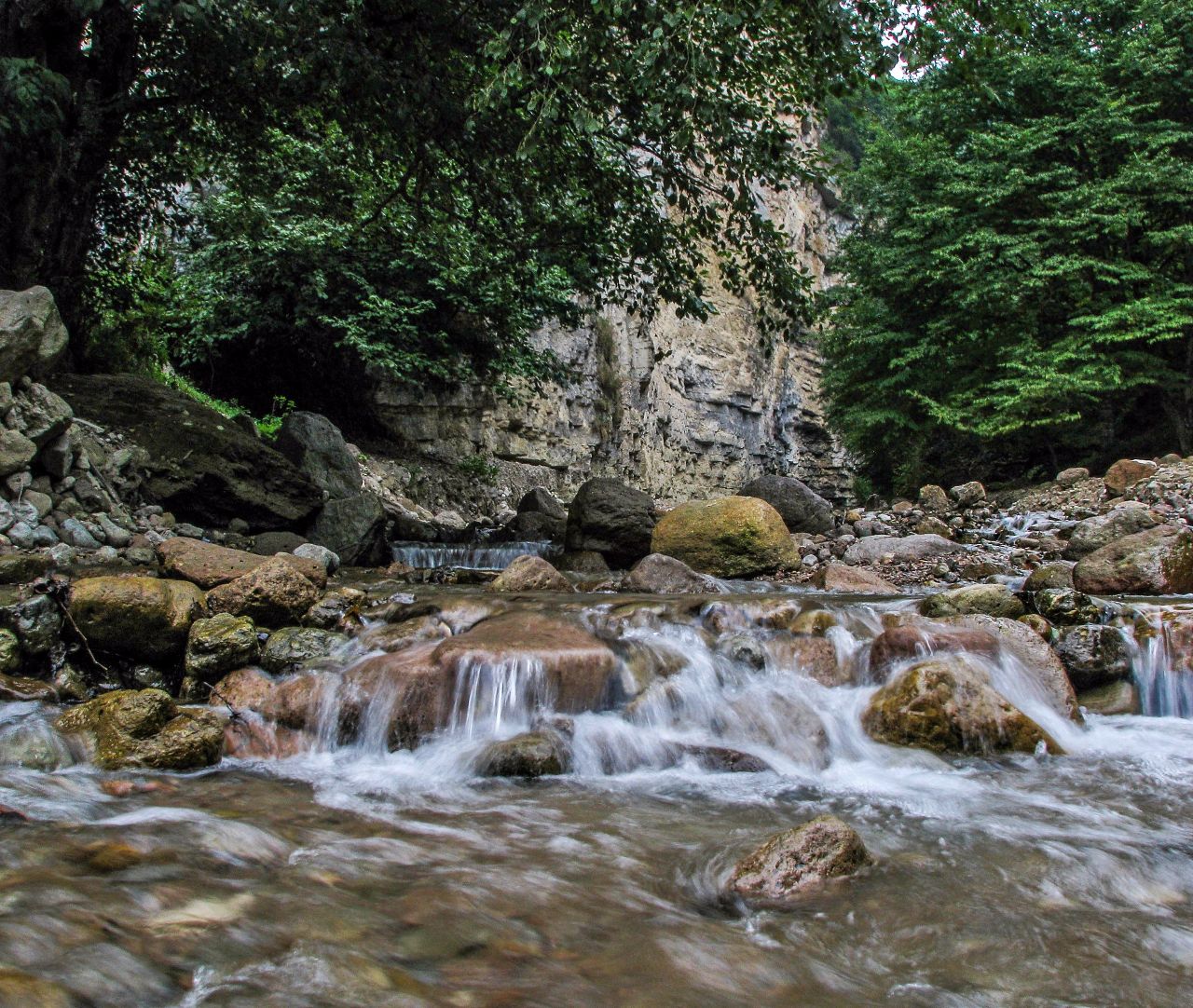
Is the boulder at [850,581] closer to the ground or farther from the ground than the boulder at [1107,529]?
closer to the ground

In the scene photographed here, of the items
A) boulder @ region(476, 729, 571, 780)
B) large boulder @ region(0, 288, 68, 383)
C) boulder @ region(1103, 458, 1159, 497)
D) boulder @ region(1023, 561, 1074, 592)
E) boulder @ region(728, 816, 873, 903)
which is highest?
boulder @ region(1103, 458, 1159, 497)

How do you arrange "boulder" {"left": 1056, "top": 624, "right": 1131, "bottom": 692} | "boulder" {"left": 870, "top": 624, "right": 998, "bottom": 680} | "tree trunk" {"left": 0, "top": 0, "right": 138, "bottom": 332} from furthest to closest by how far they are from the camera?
"tree trunk" {"left": 0, "top": 0, "right": 138, "bottom": 332} < "boulder" {"left": 1056, "top": 624, "right": 1131, "bottom": 692} < "boulder" {"left": 870, "top": 624, "right": 998, "bottom": 680}

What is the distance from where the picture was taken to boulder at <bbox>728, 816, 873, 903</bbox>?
8.70 feet

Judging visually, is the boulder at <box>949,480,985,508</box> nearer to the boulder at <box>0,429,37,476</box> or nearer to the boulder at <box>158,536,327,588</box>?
the boulder at <box>158,536,327,588</box>

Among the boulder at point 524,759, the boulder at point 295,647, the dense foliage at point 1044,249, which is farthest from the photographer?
the dense foliage at point 1044,249

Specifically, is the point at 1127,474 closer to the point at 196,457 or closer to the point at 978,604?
the point at 978,604

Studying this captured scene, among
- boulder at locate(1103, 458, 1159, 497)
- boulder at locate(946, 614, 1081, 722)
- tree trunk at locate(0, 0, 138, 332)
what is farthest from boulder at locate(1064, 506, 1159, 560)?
tree trunk at locate(0, 0, 138, 332)

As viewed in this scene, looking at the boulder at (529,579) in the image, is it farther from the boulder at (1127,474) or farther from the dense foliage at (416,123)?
the boulder at (1127,474)

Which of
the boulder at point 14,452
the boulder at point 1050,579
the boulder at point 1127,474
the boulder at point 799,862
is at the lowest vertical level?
the boulder at point 799,862

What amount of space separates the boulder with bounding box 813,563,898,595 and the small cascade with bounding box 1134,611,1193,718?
2.90m

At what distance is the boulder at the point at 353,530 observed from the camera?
9773 millimetres

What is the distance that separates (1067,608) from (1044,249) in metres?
12.5

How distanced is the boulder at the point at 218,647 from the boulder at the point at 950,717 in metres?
3.84

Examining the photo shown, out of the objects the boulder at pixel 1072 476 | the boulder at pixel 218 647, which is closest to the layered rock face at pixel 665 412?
the boulder at pixel 218 647
